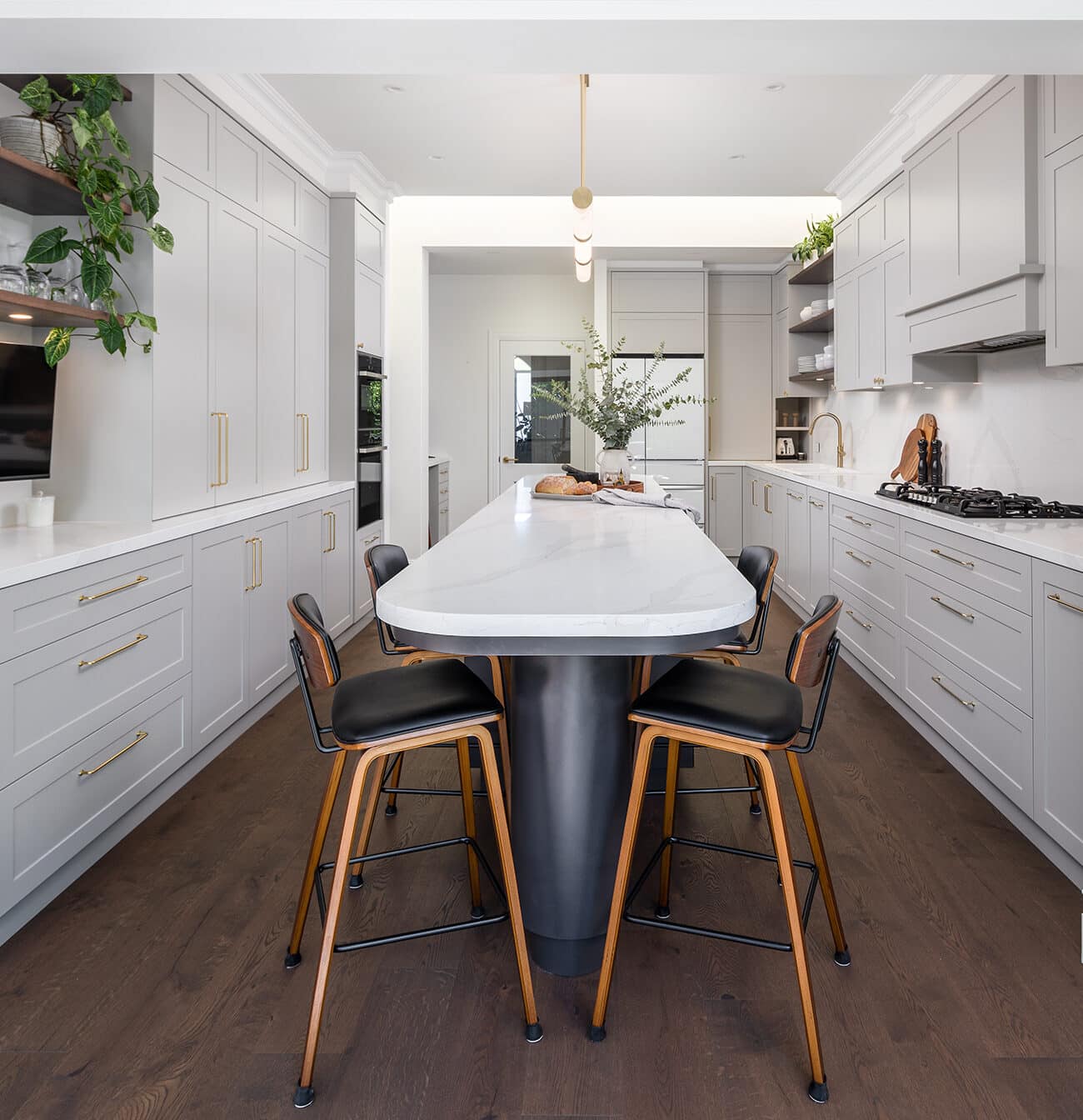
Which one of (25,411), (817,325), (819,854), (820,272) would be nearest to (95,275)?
(25,411)

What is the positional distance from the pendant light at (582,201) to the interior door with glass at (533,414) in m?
2.77

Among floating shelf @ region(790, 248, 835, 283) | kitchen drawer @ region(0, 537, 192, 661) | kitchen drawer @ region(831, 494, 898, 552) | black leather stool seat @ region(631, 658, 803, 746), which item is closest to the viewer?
black leather stool seat @ region(631, 658, 803, 746)

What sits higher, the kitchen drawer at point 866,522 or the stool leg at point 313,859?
the kitchen drawer at point 866,522

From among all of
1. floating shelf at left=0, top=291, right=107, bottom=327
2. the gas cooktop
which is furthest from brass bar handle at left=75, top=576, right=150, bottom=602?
the gas cooktop

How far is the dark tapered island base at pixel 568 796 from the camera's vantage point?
1.83 metres

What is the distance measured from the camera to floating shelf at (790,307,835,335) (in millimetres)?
6291

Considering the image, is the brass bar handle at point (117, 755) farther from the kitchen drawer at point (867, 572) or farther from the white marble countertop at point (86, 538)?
the kitchen drawer at point (867, 572)

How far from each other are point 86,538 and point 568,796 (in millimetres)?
1671

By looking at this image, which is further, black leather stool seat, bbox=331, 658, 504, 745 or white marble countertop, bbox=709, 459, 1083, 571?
white marble countertop, bbox=709, 459, 1083, 571

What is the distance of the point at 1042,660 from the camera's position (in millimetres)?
2396

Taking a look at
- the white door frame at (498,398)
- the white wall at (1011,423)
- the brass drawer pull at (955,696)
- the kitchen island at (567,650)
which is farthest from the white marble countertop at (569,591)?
the white door frame at (498,398)

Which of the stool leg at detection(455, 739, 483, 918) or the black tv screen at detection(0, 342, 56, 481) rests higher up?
the black tv screen at detection(0, 342, 56, 481)

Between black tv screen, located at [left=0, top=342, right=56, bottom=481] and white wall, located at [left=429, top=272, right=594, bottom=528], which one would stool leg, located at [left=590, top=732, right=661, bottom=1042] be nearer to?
black tv screen, located at [left=0, top=342, right=56, bottom=481]

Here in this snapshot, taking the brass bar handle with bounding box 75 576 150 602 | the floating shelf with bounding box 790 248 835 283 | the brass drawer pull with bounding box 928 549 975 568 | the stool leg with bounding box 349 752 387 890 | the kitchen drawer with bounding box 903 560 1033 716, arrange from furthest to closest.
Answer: the floating shelf with bounding box 790 248 835 283 → the brass drawer pull with bounding box 928 549 975 568 → the kitchen drawer with bounding box 903 560 1033 716 → the brass bar handle with bounding box 75 576 150 602 → the stool leg with bounding box 349 752 387 890
